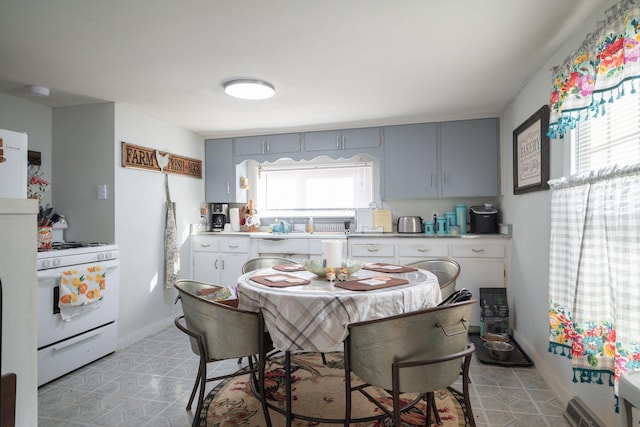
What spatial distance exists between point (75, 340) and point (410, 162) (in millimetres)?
3527

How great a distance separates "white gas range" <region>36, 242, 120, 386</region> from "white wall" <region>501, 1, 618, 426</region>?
341 cm

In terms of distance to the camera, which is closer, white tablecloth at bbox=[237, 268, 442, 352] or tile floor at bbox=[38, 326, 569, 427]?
white tablecloth at bbox=[237, 268, 442, 352]

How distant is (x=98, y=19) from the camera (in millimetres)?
1918

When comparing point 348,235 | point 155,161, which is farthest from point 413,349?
point 155,161

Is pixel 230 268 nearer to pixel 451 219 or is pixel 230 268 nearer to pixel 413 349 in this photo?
pixel 451 219

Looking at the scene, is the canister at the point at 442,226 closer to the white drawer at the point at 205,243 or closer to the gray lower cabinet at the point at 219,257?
the gray lower cabinet at the point at 219,257

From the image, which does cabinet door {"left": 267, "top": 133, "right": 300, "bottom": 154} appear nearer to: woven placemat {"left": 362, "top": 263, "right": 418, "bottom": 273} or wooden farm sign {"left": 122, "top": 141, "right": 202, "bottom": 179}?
wooden farm sign {"left": 122, "top": 141, "right": 202, "bottom": 179}

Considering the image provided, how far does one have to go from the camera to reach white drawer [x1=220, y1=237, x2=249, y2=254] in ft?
13.7

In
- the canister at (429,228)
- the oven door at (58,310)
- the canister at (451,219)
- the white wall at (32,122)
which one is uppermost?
the white wall at (32,122)

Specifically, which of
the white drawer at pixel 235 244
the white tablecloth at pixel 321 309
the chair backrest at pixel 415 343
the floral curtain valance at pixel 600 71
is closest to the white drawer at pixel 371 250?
the white drawer at pixel 235 244

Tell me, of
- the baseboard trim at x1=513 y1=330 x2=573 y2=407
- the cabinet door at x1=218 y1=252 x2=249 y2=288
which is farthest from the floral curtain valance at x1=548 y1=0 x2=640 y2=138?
the cabinet door at x1=218 y1=252 x2=249 y2=288

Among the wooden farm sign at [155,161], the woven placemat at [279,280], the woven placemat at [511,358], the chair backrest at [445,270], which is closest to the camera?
the woven placemat at [279,280]

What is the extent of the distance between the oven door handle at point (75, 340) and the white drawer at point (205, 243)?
152 centimetres

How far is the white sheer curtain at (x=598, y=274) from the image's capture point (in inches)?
56.1
